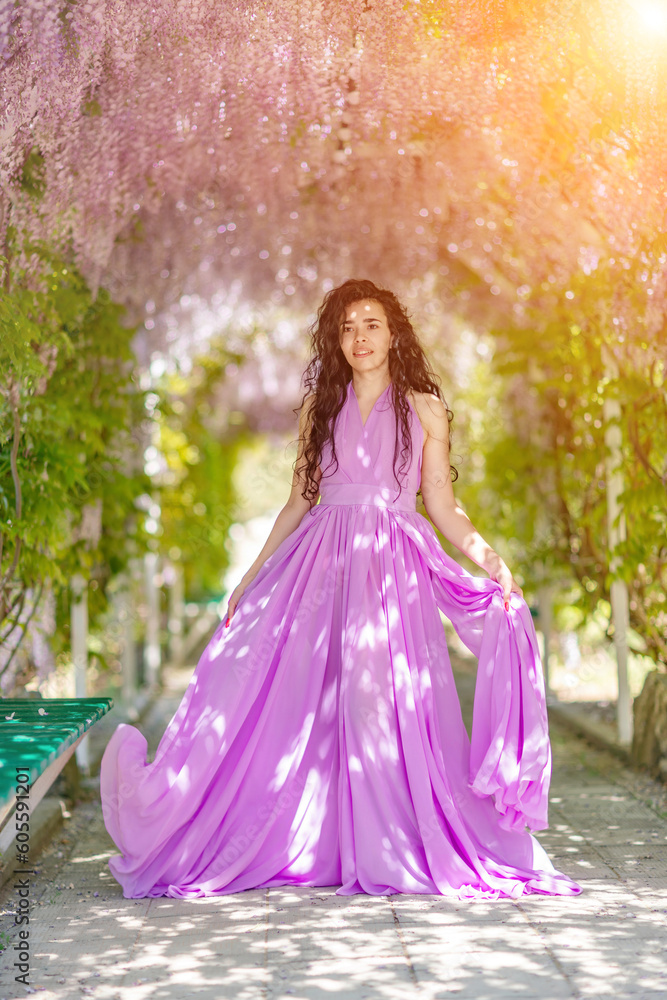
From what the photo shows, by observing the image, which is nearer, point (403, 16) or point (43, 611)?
point (403, 16)

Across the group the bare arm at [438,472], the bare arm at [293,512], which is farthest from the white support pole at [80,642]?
the bare arm at [438,472]

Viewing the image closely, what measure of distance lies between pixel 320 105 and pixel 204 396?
4.36 meters

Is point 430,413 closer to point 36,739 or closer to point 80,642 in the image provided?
point 36,739

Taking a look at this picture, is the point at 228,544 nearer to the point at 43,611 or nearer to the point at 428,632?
the point at 43,611

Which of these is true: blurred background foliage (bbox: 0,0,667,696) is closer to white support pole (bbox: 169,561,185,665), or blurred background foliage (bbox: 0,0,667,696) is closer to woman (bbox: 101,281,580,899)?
woman (bbox: 101,281,580,899)

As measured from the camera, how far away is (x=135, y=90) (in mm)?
3467

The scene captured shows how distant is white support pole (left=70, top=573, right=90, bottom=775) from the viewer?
4223 millimetres

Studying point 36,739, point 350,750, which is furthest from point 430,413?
point 36,739

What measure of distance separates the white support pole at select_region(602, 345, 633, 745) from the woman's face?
1.40 m

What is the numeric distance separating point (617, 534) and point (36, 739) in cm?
274

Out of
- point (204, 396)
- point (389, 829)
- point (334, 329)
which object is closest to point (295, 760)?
point (389, 829)

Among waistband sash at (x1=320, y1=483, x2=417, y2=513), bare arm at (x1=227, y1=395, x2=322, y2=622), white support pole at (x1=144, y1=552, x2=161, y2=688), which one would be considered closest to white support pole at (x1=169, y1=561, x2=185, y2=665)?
white support pole at (x1=144, y1=552, x2=161, y2=688)

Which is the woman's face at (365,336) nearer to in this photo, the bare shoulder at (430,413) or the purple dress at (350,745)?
the bare shoulder at (430,413)

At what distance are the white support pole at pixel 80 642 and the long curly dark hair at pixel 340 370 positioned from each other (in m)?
1.60
